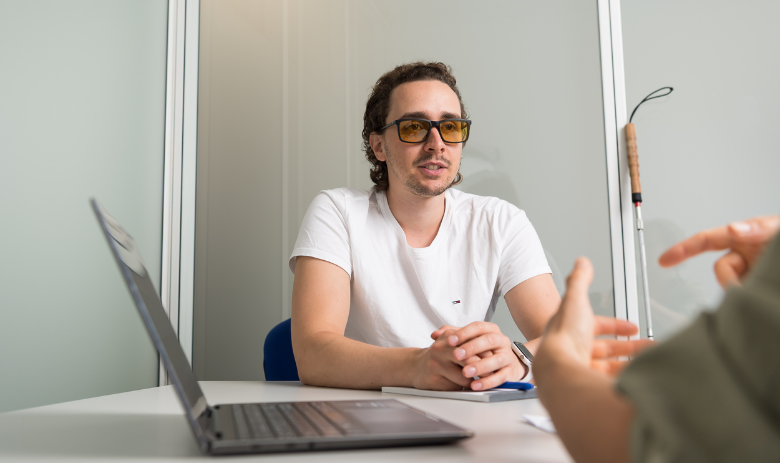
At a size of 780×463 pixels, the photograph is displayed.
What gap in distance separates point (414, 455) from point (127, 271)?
312 millimetres

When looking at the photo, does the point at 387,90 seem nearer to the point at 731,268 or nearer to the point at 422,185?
the point at 422,185

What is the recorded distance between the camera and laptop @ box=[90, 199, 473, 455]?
1.53 feet

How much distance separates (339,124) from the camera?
Result: 2.54 metres

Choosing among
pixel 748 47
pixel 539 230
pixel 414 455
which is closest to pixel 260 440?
pixel 414 455

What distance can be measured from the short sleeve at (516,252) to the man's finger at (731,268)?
1145 millimetres

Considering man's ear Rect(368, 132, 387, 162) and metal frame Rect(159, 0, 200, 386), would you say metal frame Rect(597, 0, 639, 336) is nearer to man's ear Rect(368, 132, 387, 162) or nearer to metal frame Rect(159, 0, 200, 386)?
man's ear Rect(368, 132, 387, 162)

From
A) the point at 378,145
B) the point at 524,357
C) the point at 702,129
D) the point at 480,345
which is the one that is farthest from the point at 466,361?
the point at 702,129

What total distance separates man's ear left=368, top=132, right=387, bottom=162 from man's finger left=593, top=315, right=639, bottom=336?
1572 mm

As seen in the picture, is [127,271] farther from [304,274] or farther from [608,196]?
[608,196]

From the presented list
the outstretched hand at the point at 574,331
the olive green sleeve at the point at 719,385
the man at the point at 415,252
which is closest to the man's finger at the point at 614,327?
the outstretched hand at the point at 574,331

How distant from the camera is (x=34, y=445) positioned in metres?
0.56

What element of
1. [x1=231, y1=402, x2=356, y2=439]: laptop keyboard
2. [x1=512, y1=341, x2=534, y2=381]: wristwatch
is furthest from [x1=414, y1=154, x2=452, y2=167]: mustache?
[x1=231, y1=402, x2=356, y2=439]: laptop keyboard

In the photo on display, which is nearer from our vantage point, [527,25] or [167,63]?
[527,25]

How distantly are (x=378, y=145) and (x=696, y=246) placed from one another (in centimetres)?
166
